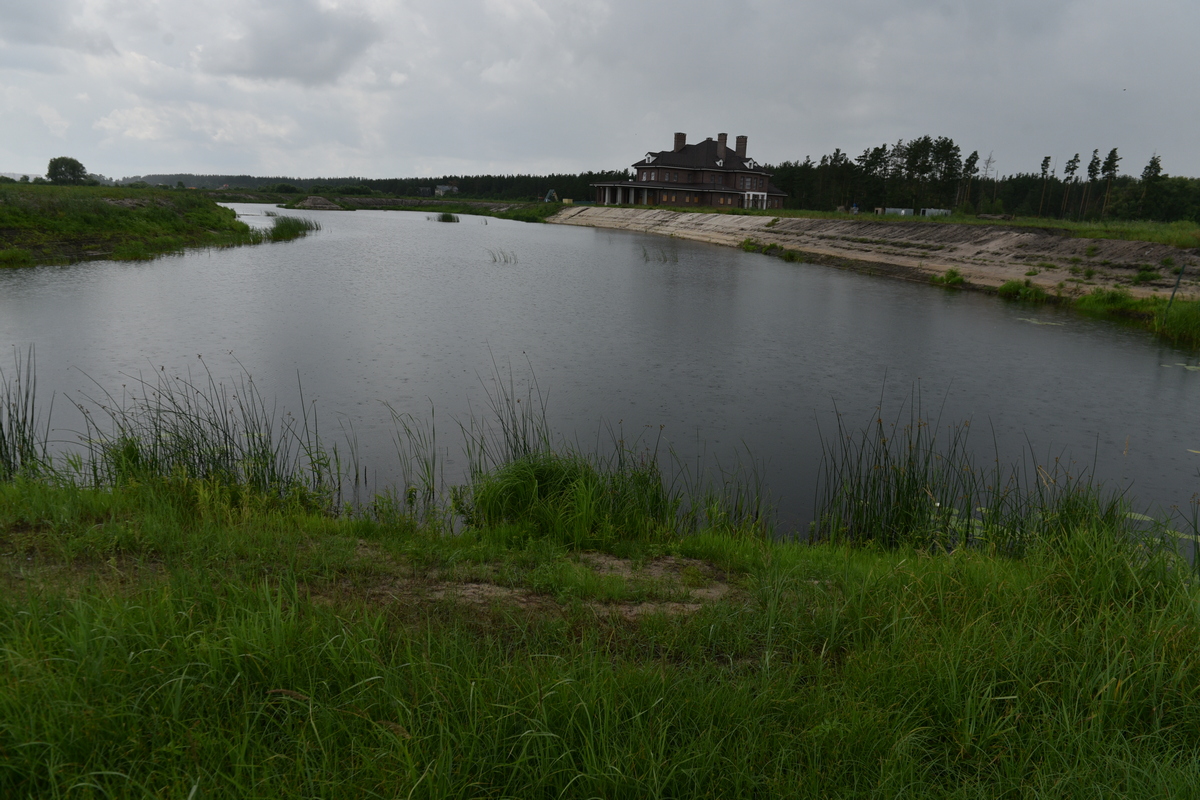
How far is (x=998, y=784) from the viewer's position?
2322mm

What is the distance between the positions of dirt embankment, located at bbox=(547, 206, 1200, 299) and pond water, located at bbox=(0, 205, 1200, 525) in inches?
82.4

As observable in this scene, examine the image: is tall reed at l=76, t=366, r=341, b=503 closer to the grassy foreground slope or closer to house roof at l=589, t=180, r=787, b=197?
the grassy foreground slope

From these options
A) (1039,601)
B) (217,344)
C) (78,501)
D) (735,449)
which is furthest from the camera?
(217,344)

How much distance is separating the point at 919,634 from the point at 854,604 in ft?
1.04

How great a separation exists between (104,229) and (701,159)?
2062 inches

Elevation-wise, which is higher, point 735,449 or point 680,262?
point 680,262

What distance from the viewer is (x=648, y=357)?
11133 millimetres

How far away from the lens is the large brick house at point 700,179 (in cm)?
6519

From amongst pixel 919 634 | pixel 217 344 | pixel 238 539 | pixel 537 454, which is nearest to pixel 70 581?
pixel 238 539

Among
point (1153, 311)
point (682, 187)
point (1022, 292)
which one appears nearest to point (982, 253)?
point (1022, 292)

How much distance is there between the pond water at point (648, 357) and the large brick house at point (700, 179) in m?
47.8

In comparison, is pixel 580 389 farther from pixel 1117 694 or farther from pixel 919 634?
pixel 1117 694

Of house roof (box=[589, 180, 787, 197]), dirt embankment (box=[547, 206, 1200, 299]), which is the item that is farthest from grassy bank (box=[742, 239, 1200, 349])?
house roof (box=[589, 180, 787, 197])

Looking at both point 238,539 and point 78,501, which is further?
point 78,501
